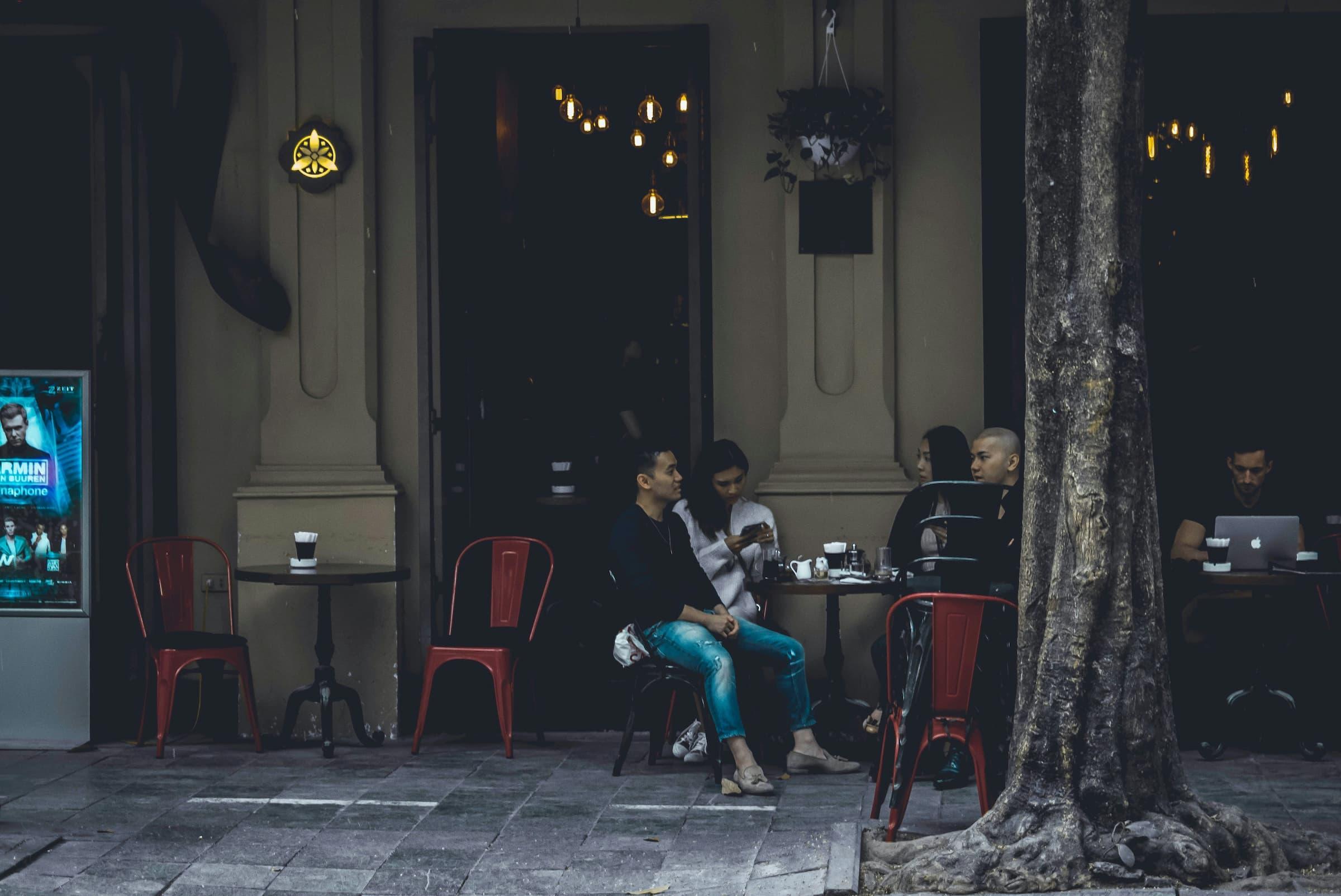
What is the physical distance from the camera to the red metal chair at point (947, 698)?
5.17m

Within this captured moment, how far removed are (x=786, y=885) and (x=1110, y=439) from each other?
179 cm

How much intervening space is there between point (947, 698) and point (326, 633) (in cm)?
335

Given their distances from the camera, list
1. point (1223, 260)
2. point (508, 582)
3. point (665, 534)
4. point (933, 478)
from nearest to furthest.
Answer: point (665, 534)
point (933, 478)
point (508, 582)
point (1223, 260)

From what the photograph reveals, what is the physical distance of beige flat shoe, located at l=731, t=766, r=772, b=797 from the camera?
20.0ft

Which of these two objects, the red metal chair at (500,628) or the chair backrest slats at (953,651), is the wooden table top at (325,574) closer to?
the red metal chair at (500,628)

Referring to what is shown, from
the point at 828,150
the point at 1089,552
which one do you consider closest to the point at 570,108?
the point at 828,150

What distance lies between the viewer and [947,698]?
17.2ft

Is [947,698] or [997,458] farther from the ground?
[997,458]

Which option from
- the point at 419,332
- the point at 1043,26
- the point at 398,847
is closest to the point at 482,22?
the point at 419,332

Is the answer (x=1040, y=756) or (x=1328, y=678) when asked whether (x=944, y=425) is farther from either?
(x=1040, y=756)

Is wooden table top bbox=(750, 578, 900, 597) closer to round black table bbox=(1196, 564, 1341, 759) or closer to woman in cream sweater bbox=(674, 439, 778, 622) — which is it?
woman in cream sweater bbox=(674, 439, 778, 622)

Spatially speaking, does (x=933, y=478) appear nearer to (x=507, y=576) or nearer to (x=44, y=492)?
(x=507, y=576)

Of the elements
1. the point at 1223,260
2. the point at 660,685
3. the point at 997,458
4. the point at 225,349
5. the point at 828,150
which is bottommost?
the point at 660,685

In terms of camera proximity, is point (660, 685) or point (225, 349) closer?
point (660, 685)
